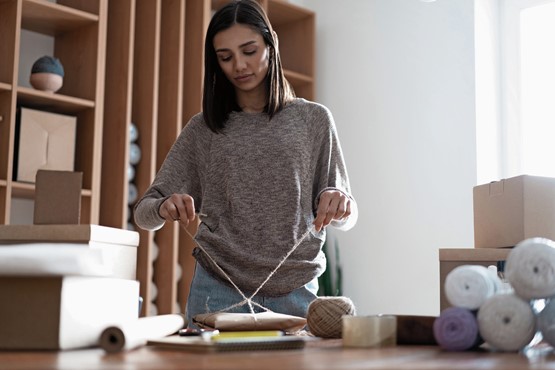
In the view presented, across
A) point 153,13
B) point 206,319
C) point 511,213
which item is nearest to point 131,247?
point 206,319

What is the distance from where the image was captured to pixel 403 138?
369 cm

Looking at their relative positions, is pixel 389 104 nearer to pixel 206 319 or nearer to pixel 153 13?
pixel 153 13

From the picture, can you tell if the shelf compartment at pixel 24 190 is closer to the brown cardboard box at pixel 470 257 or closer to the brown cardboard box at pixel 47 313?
the brown cardboard box at pixel 470 257

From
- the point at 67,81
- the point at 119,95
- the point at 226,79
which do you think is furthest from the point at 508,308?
the point at 67,81

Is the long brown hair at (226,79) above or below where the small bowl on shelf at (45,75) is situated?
below

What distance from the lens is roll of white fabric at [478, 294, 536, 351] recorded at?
88cm

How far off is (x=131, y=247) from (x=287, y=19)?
117 inches

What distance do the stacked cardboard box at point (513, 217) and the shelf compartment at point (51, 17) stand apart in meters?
1.87

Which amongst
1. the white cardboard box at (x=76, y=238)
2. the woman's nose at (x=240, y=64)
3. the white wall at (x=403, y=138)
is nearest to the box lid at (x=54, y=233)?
the white cardboard box at (x=76, y=238)

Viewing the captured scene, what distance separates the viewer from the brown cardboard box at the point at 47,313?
84 cm

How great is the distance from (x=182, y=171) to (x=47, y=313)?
993 millimetres

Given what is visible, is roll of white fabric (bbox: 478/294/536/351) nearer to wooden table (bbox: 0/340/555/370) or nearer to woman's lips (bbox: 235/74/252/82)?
wooden table (bbox: 0/340/555/370)

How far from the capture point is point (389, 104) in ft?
12.4

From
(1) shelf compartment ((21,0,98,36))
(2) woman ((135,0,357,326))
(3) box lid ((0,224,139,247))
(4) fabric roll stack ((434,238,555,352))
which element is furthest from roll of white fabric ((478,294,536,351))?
(1) shelf compartment ((21,0,98,36))
